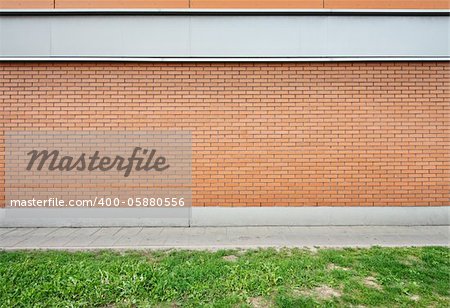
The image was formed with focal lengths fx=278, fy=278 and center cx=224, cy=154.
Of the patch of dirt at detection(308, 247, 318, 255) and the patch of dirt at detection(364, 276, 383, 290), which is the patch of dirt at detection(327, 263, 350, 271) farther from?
the patch of dirt at detection(308, 247, 318, 255)

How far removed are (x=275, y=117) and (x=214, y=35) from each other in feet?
Answer: 7.11

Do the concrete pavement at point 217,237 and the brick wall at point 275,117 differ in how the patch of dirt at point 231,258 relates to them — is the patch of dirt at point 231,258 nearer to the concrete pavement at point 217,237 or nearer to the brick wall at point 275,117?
the concrete pavement at point 217,237

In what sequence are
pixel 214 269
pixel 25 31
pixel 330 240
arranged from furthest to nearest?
pixel 25 31 → pixel 330 240 → pixel 214 269

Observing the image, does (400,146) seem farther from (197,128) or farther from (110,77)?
(110,77)

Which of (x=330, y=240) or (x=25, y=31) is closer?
(x=330, y=240)

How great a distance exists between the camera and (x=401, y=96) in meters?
5.96

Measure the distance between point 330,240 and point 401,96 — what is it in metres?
3.49

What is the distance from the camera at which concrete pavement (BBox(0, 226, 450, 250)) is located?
4.82 metres

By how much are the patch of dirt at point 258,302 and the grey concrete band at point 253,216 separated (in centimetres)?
281

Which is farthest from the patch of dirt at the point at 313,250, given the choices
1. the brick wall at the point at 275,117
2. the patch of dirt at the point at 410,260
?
the brick wall at the point at 275,117

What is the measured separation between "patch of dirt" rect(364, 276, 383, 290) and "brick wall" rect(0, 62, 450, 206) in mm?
2469

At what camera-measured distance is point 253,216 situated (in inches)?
234

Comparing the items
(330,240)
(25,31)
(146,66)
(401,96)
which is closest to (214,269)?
(330,240)

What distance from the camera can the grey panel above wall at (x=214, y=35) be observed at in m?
5.84
